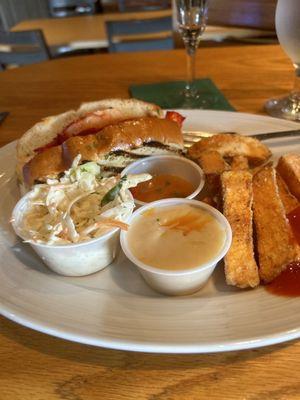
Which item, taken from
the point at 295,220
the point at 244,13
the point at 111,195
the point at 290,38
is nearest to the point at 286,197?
the point at 295,220

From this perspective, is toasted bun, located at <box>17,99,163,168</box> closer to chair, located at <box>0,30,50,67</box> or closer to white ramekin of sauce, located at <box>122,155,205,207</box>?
white ramekin of sauce, located at <box>122,155,205,207</box>

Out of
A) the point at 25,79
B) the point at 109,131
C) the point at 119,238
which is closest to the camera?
the point at 119,238

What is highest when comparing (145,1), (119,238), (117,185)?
(117,185)

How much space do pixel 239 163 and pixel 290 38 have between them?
778 millimetres

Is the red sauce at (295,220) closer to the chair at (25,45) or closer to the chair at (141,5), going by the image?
the chair at (25,45)

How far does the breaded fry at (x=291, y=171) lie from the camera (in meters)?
1.54

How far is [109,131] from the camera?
1.67 meters

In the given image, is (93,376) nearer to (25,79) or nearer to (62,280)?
(62,280)

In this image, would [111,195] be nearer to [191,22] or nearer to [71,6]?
[191,22]

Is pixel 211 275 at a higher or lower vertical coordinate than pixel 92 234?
lower

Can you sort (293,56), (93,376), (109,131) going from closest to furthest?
1. (93,376)
2. (109,131)
3. (293,56)

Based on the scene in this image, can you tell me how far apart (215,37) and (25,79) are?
8.29ft

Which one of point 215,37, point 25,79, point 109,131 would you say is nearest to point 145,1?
point 215,37

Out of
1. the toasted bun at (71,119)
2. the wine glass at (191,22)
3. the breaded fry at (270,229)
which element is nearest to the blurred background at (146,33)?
the wine glass at (191,22)
